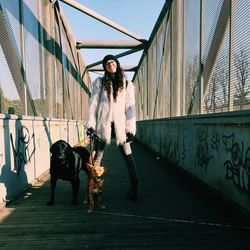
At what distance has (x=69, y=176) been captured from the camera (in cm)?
391

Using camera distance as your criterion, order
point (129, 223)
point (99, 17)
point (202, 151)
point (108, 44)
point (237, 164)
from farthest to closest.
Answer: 1. point (108, 44)
2. point (99, 17)
3. point (202, 151)
4. point (237, 164)
5. point (129, 223)

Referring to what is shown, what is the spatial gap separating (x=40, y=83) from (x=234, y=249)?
19.2 feet

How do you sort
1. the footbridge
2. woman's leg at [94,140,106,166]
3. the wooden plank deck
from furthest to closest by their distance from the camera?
1. woman's leg at [94,140,106,166]
2. the footbridge
3. the wooden plank deck

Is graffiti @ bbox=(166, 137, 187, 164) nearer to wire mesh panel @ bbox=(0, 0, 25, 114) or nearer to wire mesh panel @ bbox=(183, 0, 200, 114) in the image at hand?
wire mesh panel @ bbox=(183, 0, 200, 114)

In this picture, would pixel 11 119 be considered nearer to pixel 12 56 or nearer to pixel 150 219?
pixel 12 56

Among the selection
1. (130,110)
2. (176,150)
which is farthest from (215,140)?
(176,150)

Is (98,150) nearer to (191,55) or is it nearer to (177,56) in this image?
(191,55)

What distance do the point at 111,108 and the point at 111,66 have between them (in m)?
0.56

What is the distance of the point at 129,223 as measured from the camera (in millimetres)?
3104

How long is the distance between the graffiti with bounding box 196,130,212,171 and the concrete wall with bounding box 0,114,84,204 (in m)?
3.01

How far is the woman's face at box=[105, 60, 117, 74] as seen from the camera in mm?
3779

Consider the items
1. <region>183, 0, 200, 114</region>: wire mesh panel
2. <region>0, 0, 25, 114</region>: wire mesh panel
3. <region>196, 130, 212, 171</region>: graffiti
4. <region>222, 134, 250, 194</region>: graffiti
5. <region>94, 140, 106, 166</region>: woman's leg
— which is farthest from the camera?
<region>183, 0, 200, 114</region>: wire mesh panel

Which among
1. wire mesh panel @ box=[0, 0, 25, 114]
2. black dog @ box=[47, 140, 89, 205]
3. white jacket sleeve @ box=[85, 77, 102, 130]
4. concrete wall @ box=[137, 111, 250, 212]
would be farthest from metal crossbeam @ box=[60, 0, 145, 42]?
black dog @ box=[47, 140, 89, 205]

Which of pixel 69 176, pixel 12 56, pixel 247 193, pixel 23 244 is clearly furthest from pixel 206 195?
pixel 12 56
